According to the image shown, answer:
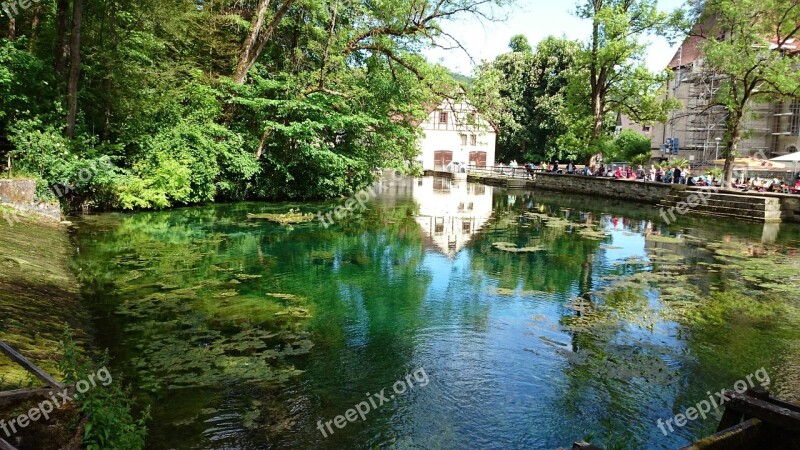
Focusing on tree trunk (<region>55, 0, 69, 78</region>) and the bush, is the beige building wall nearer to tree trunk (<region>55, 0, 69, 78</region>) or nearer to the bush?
the bush

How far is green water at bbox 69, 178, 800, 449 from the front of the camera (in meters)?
5.47

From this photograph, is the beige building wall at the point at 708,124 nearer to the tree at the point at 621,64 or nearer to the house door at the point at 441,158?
the tree at the point at 621,64

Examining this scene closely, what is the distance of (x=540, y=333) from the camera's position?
817cm

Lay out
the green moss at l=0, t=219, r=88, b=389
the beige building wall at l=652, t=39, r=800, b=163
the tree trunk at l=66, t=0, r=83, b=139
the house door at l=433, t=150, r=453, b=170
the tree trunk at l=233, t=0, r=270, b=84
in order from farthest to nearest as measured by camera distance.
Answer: the house door at l=433, t=150, r=453, b=170
the beige building wall at l=652, t=39, r=800, b=163
the tree trunk at l=233, t=0, r=270, b=84
the tree trunk at l=66, t=0, r=83, b=139
the green moss at l=0, t=219, r=88, b=389

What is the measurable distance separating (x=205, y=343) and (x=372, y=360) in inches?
86.1

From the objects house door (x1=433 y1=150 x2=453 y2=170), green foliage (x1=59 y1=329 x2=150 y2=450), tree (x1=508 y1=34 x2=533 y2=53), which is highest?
tree (x1=508 y1=34 x2=533 y2=53)

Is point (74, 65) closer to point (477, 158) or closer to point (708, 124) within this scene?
point (708, 124)

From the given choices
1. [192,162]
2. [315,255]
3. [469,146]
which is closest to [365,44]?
[192,162]

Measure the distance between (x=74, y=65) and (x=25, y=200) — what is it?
4522mm

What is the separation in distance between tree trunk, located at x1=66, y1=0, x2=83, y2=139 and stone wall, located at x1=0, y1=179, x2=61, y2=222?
2.96 m

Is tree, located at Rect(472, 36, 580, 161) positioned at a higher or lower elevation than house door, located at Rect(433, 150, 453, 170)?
higher

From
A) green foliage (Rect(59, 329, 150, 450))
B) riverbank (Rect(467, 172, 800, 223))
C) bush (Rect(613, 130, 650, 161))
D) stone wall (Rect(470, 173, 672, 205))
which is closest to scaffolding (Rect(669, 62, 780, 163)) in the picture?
bush (Rect(613, 130, 650, 161))

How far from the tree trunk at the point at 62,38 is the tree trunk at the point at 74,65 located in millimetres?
190

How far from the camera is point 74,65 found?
15.1 m
